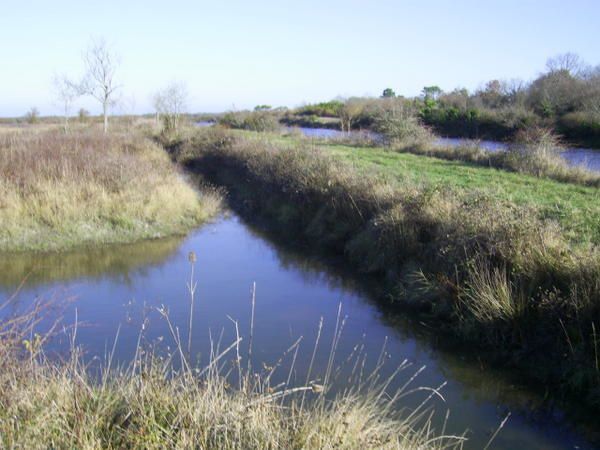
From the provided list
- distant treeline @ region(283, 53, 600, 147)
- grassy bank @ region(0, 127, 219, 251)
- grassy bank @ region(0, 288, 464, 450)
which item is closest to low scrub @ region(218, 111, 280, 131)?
distant treeline @ region(283, 53, 600, 147)

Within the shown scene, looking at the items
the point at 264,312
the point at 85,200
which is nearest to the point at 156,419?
the point at 264,312

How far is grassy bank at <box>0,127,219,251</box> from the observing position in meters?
12.7

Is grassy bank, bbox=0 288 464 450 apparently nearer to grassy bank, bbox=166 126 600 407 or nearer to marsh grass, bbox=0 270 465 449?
marsh grass, bbox=0 270 465 449

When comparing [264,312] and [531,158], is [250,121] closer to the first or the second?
[531,158]

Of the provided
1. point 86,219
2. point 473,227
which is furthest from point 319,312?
point 86,219

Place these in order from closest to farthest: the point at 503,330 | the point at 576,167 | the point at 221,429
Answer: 1. the point at 221,429
2. the point at 503,330
3. the point at 576,167

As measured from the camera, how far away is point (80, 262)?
38.4ft

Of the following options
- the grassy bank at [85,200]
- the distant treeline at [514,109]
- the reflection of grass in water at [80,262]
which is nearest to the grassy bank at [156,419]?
the reflection of grass in water at [80,262]

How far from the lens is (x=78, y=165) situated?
15266 mm

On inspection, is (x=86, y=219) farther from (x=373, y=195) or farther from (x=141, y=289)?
(x=373, y=195)

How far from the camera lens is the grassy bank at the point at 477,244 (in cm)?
667

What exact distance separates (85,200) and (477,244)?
9.64 m

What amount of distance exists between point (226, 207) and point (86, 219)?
4724 millimetres

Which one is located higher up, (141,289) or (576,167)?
(576,167)
